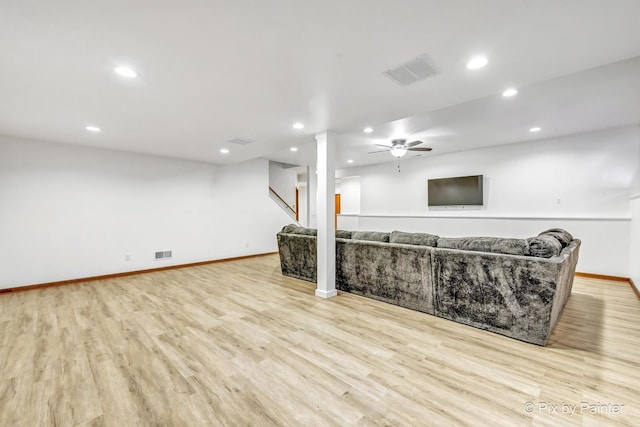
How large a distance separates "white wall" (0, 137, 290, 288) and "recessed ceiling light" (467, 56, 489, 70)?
226 inches

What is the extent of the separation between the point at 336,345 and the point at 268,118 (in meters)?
2.73

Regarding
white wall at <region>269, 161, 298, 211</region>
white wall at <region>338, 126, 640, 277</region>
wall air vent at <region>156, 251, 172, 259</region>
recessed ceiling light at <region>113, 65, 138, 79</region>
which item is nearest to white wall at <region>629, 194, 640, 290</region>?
white wall at <region>338, 126, 640, 277</region>

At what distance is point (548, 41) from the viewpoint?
1.83 meters

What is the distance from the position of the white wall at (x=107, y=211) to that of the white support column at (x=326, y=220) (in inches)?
141

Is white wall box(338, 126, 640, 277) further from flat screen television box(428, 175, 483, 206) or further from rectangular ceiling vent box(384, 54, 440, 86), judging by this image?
rectangular ceiling vent box(384, 54, 440, 86)

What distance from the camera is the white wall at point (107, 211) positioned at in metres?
4.19

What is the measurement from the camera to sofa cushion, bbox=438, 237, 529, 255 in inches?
100.0

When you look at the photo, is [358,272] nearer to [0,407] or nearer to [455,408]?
[455,408]

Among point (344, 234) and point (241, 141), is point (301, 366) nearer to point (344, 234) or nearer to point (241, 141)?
point (344, 234)

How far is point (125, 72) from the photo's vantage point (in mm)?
2248

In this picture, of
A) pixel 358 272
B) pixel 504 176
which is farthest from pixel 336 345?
pixel 504 176

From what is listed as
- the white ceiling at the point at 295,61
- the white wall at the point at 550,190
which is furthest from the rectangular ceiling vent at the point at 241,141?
the white wall at the point at 550,190

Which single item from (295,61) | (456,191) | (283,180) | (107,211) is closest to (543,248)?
(295,61)

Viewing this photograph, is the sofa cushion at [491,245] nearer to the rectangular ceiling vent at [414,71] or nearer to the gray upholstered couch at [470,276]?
the gray upholstered couch at [470,276]
